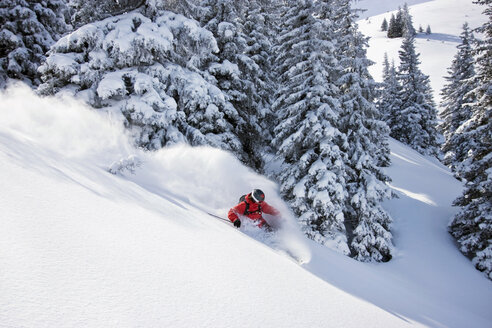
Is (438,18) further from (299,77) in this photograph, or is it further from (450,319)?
(450,319)

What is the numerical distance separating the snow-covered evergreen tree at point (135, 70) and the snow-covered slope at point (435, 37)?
258 feet

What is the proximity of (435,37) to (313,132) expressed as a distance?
139 meters

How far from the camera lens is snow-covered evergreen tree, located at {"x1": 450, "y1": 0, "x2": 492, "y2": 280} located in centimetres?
1509

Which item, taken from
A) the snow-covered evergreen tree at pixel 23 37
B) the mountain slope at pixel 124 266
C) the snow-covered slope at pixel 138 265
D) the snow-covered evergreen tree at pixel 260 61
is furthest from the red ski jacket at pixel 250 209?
the snow-covered evergreen tree at pixel 23 37

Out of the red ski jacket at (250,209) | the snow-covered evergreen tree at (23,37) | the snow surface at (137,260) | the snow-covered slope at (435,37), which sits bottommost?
the snow-covered slope at (435,37)

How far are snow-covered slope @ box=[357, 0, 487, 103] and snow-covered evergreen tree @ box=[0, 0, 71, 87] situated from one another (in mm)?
78534

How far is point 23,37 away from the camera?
17.0 meters

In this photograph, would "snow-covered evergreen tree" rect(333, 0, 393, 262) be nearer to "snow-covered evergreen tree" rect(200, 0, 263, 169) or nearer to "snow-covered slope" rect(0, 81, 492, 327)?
"snow-covered evergreen tree" rect(200, 0, 263, 169)

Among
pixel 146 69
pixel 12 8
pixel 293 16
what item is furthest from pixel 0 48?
pixel 293 16

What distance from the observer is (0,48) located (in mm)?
16812

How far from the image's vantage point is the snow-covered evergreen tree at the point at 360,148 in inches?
611

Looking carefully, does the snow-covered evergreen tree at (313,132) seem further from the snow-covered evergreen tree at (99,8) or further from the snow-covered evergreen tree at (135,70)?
the snow-covered evergreen tree at (99,8)

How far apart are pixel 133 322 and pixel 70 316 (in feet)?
1.38

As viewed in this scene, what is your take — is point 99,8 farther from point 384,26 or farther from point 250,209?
point 384,26
